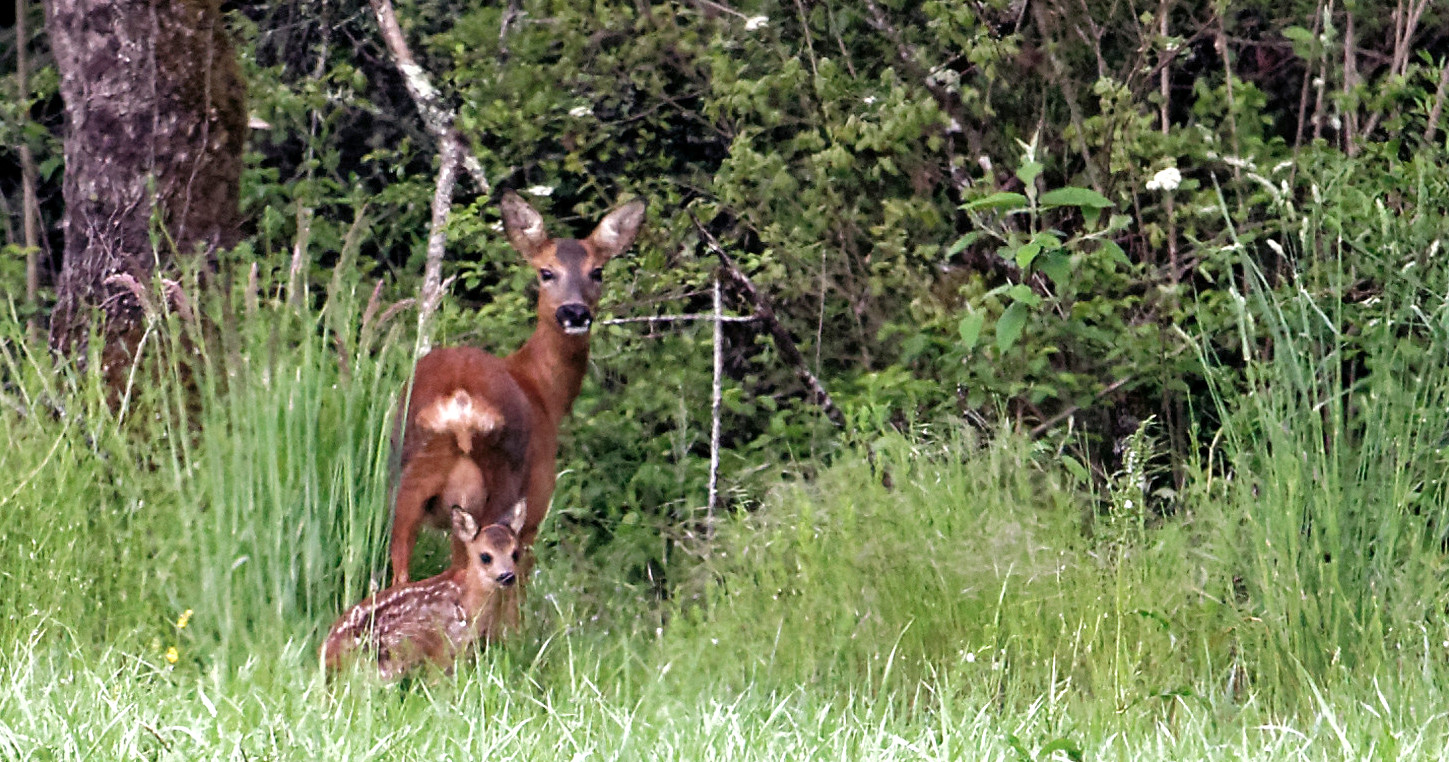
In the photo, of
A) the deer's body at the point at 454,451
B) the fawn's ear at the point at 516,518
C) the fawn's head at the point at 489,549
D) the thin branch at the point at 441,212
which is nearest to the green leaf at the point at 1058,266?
the deer's body at the point at 454,451

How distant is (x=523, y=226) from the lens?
610cm

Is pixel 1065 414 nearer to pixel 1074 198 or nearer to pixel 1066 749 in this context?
pixel 1074 198

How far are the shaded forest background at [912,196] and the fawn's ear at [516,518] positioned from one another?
3.45ft

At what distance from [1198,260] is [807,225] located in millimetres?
1525

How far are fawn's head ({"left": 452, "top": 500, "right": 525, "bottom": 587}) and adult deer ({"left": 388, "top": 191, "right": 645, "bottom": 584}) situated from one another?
0.38 feet

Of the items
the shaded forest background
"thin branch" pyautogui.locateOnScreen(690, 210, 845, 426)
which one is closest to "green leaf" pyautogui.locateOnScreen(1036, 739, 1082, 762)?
the shaded forest background

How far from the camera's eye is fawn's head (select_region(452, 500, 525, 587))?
5.06 m

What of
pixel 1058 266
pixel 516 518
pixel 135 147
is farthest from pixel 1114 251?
pixel 135 147

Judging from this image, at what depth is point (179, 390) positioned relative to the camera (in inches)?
205

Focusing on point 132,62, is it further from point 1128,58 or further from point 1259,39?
point 1259,39

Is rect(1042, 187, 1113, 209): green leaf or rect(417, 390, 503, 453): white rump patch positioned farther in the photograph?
rect(1042, 187, 1113, 209): green leaf

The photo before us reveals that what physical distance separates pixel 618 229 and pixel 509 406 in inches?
33.7

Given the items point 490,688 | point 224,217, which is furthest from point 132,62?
point 490,688

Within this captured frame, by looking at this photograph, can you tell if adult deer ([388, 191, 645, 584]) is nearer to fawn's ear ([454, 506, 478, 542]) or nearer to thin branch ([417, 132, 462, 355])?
fawn's ear ([454, 506, 478, 542])
